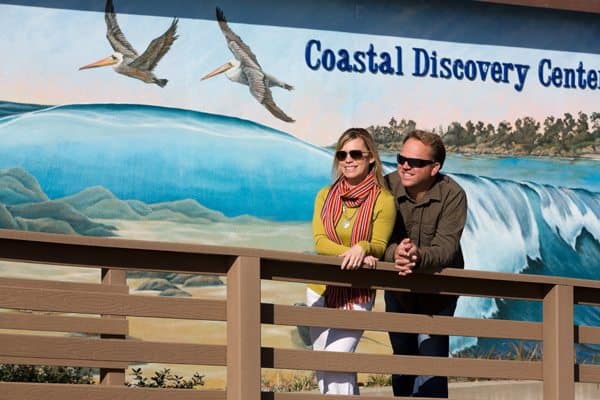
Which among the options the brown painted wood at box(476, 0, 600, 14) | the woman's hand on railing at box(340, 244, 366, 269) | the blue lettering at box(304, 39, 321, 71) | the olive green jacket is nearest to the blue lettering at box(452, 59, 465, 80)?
the brown painted wood at box(476, 0, 600, 14)

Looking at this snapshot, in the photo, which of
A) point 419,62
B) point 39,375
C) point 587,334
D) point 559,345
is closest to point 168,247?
point 559,345

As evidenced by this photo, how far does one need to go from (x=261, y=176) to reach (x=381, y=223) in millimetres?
5513

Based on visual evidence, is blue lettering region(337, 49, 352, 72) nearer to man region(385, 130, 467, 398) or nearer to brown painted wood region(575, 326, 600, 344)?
brown painted wood region(575, 326, 600, 344)

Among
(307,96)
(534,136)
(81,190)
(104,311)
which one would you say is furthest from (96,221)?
(104,311)

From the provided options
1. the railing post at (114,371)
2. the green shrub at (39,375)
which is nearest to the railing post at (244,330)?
the railing post at (114,371)

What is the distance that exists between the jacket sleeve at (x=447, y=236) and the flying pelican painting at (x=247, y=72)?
543cm

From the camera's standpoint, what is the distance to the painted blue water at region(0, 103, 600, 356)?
12.2 meters

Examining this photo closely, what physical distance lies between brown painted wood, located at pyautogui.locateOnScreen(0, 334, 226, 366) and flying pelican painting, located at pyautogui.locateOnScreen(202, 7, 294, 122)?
6066 millimetres

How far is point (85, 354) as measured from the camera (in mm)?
6828

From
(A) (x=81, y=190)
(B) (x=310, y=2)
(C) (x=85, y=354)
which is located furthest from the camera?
(B) (x=310, y=2)

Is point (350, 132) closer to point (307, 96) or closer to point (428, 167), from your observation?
point (428, 167)

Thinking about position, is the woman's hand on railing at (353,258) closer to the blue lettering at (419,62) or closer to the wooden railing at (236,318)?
the wooden railing at (236,318)

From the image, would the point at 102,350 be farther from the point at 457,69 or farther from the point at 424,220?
the point at 457,69

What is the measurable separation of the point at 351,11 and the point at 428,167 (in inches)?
229
